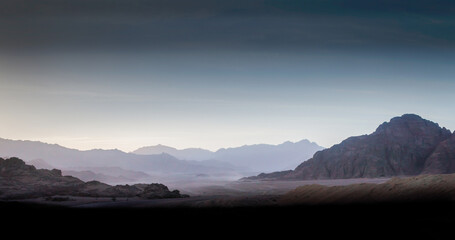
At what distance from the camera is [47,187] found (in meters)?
77.8

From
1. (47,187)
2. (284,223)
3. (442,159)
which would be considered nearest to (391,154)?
(442,159)

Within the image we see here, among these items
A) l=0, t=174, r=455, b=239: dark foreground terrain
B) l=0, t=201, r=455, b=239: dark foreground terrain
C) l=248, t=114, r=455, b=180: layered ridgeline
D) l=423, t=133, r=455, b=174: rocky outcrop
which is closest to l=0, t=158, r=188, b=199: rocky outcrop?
l=0, t=174, r=455, b=239: dark foreground terrain

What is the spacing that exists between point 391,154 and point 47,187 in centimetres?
15370

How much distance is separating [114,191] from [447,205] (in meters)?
68.9

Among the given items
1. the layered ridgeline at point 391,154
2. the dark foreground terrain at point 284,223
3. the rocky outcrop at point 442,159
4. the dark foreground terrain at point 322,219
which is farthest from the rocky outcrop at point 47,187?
the rocky outcrop at point 442,159

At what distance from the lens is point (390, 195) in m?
41.3

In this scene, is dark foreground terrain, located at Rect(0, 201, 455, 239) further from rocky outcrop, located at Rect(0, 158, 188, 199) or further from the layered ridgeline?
the layered ridgeline

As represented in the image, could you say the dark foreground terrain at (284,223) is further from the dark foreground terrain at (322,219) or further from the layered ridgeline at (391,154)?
the layered ridgeline at (391,154)

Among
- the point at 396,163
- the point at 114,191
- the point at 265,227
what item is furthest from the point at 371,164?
the point at 265,227

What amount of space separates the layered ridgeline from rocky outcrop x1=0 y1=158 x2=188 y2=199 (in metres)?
108

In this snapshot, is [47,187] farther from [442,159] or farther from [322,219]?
[442,159]

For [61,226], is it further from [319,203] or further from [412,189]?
[412,189]

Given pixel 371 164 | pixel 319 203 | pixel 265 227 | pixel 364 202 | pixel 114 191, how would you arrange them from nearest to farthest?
1. pixel 265 227
2. pixel 364 202
3. pixel 319 203
4. pixel 114 191
5. pixel 371 164

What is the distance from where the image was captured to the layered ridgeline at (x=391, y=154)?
152250 mm
